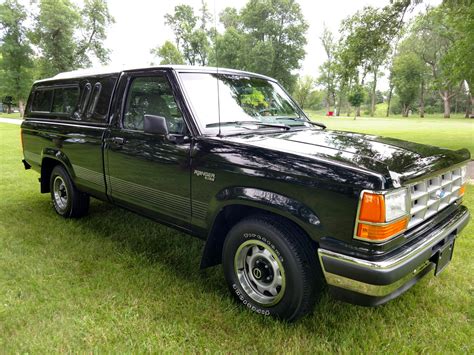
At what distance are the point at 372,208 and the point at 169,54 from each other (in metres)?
45.8

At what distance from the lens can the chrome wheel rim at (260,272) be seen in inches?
104

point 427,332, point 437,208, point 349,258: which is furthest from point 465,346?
point 349,258

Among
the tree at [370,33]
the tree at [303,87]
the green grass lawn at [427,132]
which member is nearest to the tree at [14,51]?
the green grass lawn at [427,132]

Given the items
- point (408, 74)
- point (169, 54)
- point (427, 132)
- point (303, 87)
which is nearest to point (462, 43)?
point (427, 132)

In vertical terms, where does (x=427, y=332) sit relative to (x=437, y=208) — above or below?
below

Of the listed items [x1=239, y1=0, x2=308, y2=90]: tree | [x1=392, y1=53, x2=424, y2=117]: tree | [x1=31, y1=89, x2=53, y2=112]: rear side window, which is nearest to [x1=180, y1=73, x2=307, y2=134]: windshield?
[x1=31, y1=89, x2=53, y2=112]: rear side window

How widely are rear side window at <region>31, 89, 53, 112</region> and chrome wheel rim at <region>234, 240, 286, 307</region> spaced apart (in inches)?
149

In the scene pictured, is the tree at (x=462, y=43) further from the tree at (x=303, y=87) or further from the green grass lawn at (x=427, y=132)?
the tree at (x=303, y=87)

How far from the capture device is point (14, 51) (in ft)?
128

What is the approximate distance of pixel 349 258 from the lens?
2174 mm

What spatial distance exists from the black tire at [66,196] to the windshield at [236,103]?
2476 mm

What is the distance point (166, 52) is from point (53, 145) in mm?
43539

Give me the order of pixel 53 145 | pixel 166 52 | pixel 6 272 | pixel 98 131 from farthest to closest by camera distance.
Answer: pixel 166 52 → pixel 53 145 → pixel 98 131 → pixel 6 272

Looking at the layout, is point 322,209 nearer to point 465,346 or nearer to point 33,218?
point 465,346
